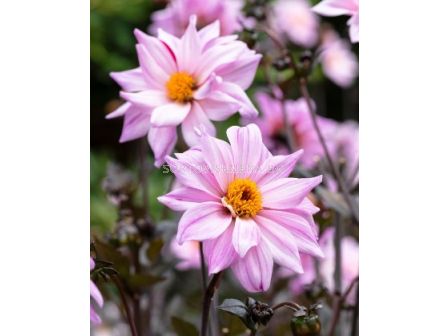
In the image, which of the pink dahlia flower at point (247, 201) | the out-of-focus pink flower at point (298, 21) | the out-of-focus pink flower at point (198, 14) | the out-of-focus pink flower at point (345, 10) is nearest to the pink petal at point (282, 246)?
the pink dahlia flower at point (247, 201)

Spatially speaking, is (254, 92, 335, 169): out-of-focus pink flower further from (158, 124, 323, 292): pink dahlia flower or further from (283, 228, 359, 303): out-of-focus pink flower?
(158, 124, 323, 292): pink dahlia flower

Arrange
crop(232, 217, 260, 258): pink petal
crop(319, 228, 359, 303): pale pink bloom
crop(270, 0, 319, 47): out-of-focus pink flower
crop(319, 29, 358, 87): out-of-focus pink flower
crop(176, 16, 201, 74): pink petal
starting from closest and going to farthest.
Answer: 1. crop(232, 217, 260, 258): pink petal
2. crop(176, 16, 201, 74): pink petal
3. crop(319, 228, 359, 303): pale pink bloom
4. crop(270, 0, 319, 47): out-of-focus pink flower
5. crop(319, 29, 358, 87): out-of-focus pink flower

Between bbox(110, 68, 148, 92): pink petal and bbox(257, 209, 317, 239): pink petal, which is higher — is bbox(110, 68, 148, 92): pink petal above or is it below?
above

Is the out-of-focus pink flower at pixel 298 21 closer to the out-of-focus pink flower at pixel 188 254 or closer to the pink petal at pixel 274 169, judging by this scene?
the out-of-focus pink flower at pixel 188 254

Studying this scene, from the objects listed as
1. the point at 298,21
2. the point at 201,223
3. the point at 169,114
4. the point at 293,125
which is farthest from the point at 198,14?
the point at 298,21

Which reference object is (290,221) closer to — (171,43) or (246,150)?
(246,150)

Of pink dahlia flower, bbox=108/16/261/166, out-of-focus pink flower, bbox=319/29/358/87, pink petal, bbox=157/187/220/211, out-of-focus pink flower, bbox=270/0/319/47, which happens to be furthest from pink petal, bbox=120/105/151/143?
out-of-focus pink flower, bbox=319/29/358/87
